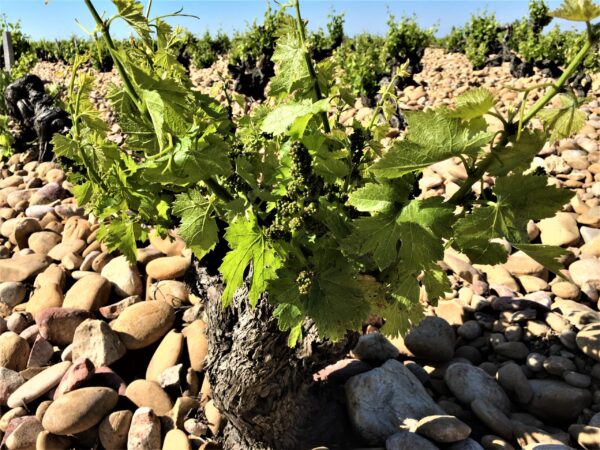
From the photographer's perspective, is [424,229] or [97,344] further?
[97,344]

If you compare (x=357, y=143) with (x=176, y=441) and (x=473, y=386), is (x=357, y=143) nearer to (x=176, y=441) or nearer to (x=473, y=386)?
(x=473, y=386)

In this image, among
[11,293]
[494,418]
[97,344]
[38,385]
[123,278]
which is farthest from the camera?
[11,293]

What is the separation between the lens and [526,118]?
41.9 inches

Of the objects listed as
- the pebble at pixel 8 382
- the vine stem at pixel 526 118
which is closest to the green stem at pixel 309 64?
the vine stem at pixel 526 118

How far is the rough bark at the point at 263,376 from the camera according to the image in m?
2.15

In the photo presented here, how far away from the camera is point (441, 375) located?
10.4ft

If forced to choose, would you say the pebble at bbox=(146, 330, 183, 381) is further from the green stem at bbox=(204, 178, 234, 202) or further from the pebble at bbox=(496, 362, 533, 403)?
the green stem at bbox=(204, 178, 234, 202)

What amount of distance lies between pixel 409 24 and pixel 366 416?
47.8 feet

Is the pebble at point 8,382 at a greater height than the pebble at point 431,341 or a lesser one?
lesser

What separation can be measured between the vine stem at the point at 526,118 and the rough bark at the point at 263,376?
3.43ft

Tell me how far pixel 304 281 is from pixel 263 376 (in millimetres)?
972

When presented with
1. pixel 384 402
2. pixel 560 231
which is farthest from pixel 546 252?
pixel 560 231

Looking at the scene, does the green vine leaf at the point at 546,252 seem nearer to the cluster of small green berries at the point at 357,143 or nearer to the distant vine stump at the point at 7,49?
the cluster of small green berries at the point at 357,143

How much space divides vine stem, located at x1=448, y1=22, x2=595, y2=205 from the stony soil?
1502mm
